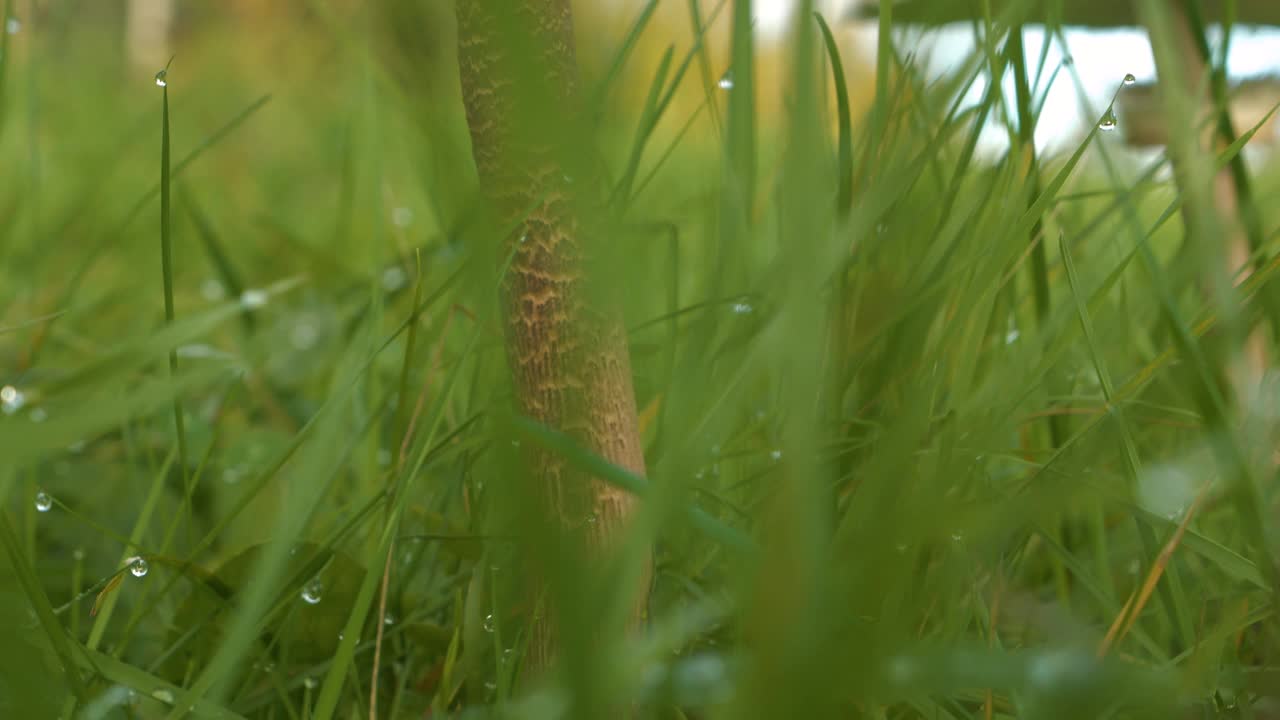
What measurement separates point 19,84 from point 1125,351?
10.1 feet

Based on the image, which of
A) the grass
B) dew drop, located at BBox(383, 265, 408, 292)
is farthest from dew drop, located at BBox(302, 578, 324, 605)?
dew drop, located at BBox(383, 265, 408, 292)

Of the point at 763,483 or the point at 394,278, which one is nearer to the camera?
the point at 763,483

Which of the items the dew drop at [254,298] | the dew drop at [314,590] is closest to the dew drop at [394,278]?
the dew drop at [254,298]

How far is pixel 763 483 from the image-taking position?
54 cm

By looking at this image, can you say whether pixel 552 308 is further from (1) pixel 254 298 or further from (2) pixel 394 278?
(2) pixel 394 278

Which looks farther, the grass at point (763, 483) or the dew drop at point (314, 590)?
the dew drop at point (314, 590)

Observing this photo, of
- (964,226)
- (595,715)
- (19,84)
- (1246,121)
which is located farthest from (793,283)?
(19,84)

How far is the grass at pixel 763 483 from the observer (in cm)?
26

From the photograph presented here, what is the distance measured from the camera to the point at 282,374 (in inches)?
44.6

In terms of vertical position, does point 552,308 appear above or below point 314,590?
above

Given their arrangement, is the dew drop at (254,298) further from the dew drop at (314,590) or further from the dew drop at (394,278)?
the dew drop at (394,278)

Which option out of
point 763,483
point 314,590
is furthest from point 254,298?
point 763,483

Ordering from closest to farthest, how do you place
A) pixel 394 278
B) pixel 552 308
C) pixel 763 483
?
pixel 552 308
pixel 763 483
pixel 394 278

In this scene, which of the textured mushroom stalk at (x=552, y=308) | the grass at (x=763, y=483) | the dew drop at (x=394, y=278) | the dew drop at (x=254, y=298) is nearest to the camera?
the grass at (x=763, y=483)
